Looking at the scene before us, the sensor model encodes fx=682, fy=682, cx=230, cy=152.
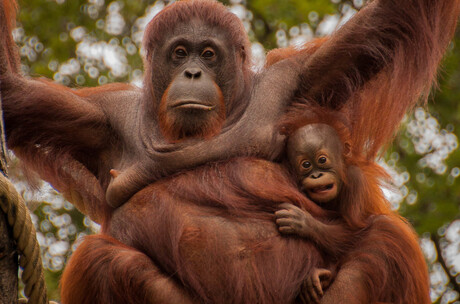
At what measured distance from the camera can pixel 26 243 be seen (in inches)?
113

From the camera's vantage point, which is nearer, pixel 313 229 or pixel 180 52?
pixel 313 229

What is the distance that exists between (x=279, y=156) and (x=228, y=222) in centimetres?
62

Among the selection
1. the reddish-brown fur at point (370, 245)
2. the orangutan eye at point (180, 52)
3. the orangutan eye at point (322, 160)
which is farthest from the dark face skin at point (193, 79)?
the orangutan eye at point (322, 160)

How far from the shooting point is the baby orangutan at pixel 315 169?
3686mm

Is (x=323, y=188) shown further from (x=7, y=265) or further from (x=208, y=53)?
(x=7, y=265)

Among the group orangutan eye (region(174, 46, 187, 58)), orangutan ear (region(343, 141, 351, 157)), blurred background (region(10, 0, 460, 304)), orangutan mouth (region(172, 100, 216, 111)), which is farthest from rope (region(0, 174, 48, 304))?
blurred background (region(10, 0, 460, 304))

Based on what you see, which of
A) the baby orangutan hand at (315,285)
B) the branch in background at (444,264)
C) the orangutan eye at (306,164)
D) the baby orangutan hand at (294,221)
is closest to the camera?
the baby orangutan hand at (315,285)

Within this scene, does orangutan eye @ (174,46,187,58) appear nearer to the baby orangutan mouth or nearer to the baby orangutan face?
the baby orangutan face

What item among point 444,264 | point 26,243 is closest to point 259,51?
point 444,264

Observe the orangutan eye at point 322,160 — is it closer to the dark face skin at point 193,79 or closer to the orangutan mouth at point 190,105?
the dark face skin at point 193,79

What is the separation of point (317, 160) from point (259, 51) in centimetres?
417

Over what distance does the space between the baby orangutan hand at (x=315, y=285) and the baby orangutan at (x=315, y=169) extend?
21 centimetres

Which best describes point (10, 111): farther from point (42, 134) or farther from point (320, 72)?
point (320, 72)

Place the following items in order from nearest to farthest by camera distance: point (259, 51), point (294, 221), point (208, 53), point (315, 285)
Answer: point (315, 285) → point (294, 221) → point (208, 53) → point (259, 51)
